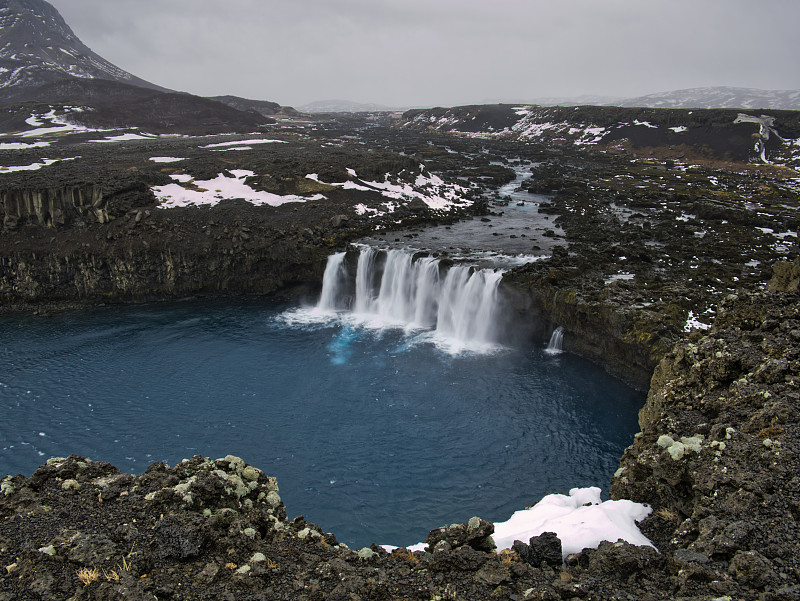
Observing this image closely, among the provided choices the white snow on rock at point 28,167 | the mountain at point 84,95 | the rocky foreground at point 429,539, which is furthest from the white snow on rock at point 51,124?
the rocky foreground at point 429,539

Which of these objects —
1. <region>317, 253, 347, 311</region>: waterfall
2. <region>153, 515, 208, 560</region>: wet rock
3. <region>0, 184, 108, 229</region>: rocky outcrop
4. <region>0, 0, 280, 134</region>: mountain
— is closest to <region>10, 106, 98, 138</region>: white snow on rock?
<region>0, 0, 280, 134</region>: mountain

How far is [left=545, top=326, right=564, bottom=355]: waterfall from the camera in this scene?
→ 1235 inches

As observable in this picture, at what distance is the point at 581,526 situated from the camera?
1175cm

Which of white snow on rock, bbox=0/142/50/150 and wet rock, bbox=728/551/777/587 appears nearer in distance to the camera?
wet rock, bbox=728/551/777/587

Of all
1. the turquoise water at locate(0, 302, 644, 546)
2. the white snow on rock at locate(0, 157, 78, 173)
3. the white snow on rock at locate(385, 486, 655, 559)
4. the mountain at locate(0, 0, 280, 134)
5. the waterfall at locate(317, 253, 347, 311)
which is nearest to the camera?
the white snow on rock at locate(385, 486, 655, 559)

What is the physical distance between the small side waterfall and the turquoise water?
256cm

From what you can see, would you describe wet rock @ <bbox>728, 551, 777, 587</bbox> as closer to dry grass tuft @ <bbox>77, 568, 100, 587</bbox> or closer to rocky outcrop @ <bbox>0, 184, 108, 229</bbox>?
dry grass tuft @ <bbox>77, 568, 100, 587</bbox>

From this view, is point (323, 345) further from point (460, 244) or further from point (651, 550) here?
point (651, 550)

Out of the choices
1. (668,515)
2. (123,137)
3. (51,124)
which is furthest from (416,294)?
(51,124)

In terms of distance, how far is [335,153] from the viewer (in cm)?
7250

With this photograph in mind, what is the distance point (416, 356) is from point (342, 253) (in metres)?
13.9

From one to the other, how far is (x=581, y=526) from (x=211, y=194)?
1893 inches

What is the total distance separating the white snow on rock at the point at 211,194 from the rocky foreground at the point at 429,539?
3884 centimetres

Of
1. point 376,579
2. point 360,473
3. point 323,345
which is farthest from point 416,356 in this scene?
point 376,579
